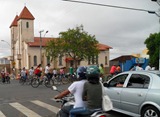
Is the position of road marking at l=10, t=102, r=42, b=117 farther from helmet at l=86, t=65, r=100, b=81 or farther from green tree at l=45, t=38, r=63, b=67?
green tree at l=45, t=38, r=63, b=67

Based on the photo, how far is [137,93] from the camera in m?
7.61

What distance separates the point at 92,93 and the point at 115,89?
4004mm

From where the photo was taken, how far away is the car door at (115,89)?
8.49 m

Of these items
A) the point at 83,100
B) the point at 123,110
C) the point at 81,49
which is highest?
the point at 81,49

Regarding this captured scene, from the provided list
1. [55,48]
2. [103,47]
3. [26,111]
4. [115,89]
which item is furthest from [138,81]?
[103,47]

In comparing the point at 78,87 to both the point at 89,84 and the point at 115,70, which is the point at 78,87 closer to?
the point at 89,84

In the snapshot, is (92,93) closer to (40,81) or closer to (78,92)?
(78,92)

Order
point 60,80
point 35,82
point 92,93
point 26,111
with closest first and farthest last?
point 92,93, point 26,111, point 35,82, point 60,80

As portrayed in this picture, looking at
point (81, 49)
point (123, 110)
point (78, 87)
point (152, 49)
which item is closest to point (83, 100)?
point (78, 87)

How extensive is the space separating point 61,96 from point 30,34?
2604 inches

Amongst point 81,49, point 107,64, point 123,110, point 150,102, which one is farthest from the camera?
point 107,64

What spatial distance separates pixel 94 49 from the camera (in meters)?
46.5

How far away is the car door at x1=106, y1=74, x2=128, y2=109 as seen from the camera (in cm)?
849

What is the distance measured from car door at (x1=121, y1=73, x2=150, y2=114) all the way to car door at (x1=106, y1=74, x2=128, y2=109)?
25 cm
